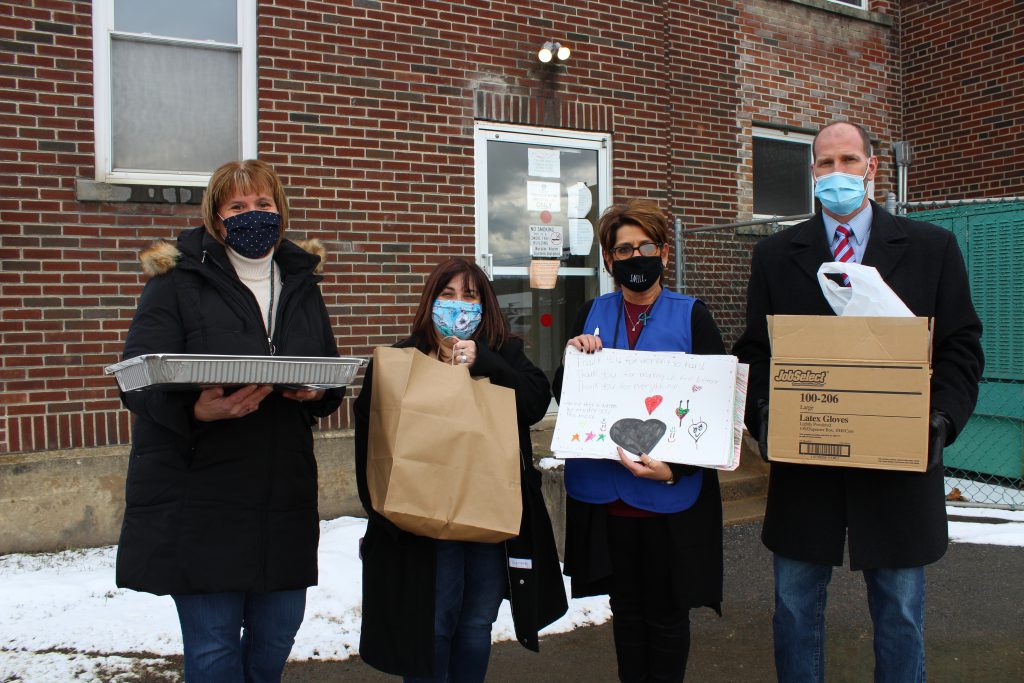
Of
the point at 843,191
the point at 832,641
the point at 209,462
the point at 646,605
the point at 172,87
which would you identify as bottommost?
the point at 832,641

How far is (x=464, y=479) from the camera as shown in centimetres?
241

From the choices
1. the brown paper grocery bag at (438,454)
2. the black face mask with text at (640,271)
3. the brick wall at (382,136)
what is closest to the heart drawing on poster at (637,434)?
the brown paper grocery bag at (438,454)

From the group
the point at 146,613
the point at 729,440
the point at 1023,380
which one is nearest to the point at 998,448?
the point at 1023,380

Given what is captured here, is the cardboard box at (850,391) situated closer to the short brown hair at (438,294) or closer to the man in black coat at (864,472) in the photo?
the man in black coat at (864,472)

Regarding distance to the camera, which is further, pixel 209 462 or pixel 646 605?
pixel 646 605

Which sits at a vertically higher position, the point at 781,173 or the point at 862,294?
the point at 781,173

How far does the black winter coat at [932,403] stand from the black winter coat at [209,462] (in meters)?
1.52

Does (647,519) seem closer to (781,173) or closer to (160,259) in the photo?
(160,259)

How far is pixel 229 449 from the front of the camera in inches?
95.3

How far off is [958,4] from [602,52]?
15.0ft

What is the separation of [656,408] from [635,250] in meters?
0.57

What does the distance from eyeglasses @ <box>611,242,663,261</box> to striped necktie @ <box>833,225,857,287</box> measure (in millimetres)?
586

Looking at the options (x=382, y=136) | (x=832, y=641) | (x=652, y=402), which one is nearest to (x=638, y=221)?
(x=652, y=402)

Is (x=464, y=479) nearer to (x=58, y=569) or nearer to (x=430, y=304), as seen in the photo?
(x=430, y=304)
